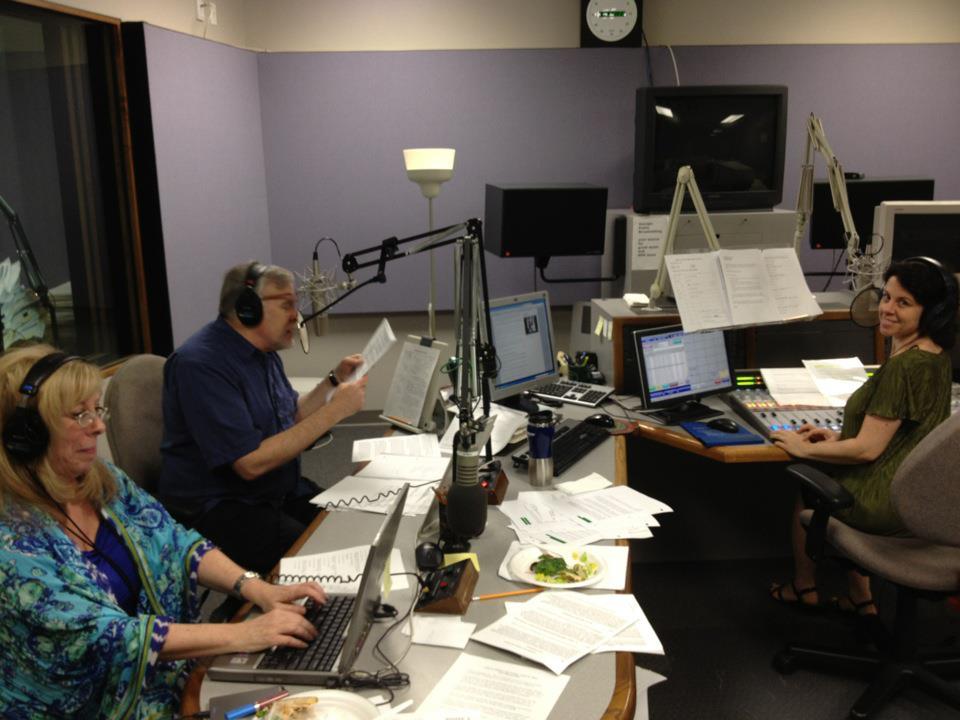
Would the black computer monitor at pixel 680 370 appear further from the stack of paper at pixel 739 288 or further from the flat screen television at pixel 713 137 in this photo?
the flat screen television at pixel 713 137

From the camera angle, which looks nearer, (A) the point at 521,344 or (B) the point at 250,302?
(B) the point at 250,302

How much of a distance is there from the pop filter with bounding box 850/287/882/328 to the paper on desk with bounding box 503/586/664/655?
1.69 m

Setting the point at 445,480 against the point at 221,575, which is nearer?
the point at 221,575

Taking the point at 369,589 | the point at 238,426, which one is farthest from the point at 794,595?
the point at 369,589

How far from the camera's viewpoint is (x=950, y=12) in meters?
4.76

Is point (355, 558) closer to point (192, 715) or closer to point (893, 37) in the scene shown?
point (192, 715)

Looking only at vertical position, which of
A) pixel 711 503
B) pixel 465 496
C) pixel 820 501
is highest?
pixel 465 496

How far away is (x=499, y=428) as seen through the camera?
2.52 m

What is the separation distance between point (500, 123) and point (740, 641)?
9.73 feet

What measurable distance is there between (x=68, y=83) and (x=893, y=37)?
14.0 feet

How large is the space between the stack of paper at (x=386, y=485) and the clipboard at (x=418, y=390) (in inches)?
10.1

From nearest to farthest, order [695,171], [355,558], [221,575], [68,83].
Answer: [221,575] → [355,558] → [68,83] → [695,171]

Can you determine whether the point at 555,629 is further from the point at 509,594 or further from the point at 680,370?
the point at 680,370

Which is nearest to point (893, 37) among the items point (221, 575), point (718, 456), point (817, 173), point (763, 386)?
point (817, 173)
